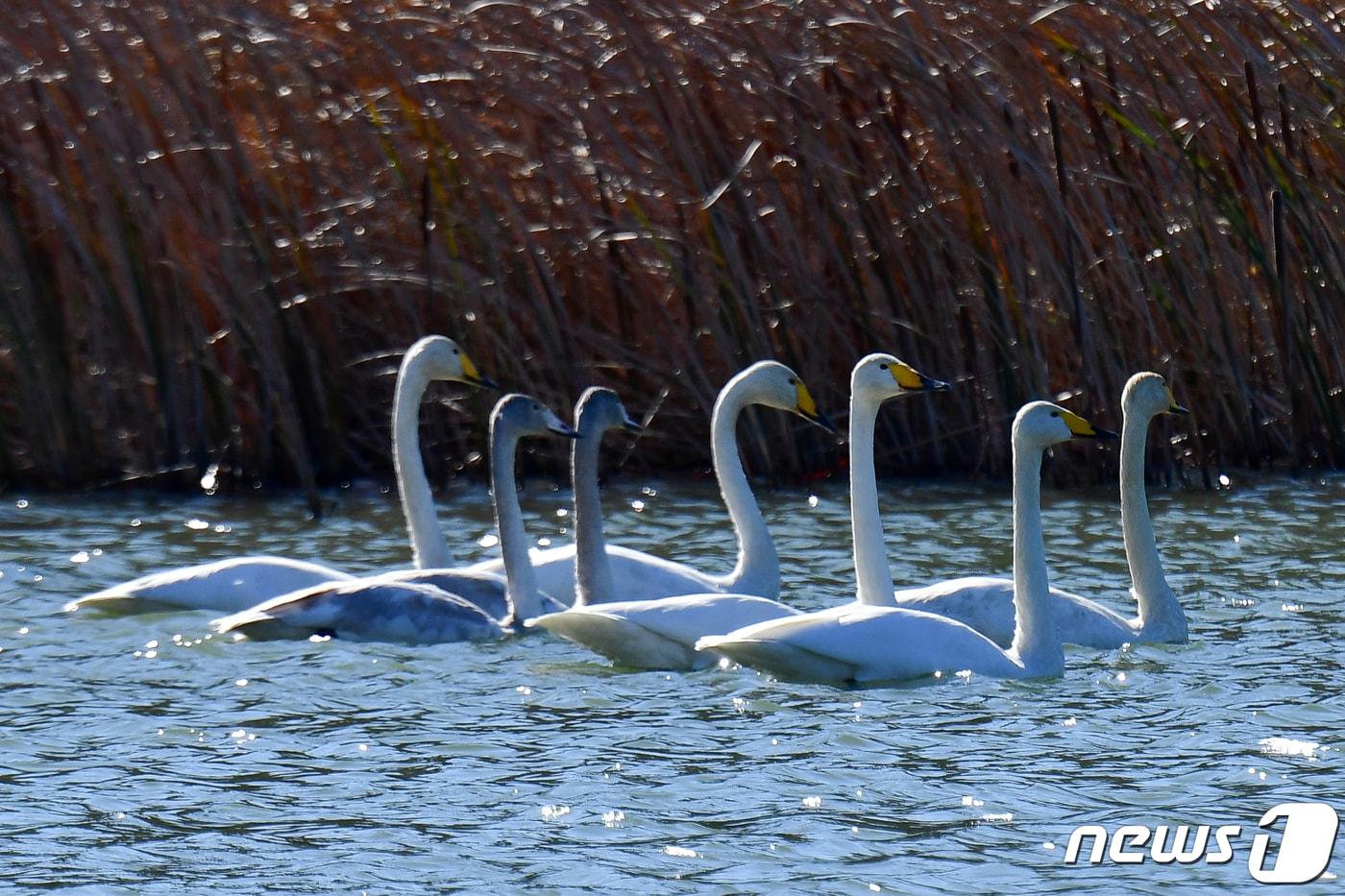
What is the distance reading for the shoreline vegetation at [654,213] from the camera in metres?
10.8

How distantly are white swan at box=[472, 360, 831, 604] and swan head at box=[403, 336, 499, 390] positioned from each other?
832 mm

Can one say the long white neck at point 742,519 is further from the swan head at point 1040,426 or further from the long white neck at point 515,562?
the swan head at point 1040,426

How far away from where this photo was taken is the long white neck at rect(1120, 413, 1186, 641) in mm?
7918

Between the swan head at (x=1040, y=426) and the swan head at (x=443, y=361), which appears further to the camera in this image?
the swan head at (x=443, y=361)

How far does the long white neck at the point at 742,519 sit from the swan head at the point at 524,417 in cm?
60

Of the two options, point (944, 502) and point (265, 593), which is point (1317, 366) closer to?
point (944, 502)

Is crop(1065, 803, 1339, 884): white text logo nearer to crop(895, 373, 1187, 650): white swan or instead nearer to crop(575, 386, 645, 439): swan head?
crop(895, 373, 1187, 650): white swan

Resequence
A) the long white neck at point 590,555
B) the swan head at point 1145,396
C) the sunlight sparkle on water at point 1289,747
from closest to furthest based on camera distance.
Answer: the sunlight sparkle on water at point 1289,747 < the long white neck at point 590,555 < the swan head at point 1145,396

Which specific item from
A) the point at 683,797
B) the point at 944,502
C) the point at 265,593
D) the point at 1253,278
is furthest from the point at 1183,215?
the point at 683,797

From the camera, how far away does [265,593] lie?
A: 823cm

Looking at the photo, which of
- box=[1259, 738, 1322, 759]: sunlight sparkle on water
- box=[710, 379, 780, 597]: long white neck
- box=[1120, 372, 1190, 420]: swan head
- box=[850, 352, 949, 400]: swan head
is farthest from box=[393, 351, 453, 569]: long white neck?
box=[1259, 738, 1322, 759]: sunlight sparkle on water

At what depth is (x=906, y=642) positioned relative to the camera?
704 cm

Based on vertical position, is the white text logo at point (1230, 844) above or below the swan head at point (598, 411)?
below

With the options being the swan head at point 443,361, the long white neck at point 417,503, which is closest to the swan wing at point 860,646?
the long white neck at point 417,503
